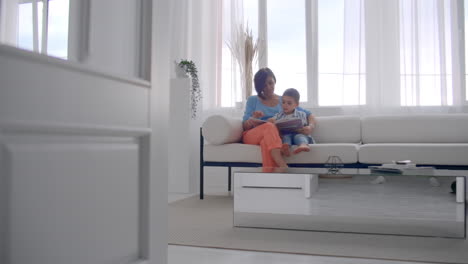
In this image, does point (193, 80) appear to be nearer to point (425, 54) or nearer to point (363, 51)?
point (363, 51)

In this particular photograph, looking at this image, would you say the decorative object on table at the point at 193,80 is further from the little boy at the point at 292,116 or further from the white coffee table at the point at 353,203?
the white coffee table at the point at 353,203

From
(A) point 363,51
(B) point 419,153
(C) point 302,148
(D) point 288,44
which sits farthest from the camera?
(D) point 288,44

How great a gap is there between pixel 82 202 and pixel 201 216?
1.96m

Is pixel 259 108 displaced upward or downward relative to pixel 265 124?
upward

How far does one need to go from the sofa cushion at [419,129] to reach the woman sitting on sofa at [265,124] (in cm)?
62

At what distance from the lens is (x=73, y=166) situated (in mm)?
749

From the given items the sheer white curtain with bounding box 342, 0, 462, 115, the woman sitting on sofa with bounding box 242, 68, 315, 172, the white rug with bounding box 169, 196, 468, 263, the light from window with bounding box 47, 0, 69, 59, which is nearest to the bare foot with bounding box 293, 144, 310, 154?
the woman sitting on sofa with bounding box 242, 68, 315, 172

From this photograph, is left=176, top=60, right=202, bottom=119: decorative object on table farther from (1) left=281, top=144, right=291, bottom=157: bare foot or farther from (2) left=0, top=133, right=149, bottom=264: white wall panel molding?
(2) left=0, top=133, right=149, bottom=264: white wall panel molding

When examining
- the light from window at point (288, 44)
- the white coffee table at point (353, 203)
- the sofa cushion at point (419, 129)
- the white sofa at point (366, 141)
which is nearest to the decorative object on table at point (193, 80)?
the white sofa at point (366, 141)

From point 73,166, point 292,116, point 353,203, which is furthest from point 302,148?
point 73,166

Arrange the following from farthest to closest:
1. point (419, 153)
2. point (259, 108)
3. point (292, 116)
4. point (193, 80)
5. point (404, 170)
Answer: point (193, 80)
point (259, 108)
point (292, 116)
point (419, 153)
point (404, 170)

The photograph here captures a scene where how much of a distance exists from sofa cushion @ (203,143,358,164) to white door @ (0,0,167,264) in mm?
2474

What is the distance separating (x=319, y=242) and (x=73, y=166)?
1439 millimetres

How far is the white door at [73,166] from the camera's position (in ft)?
2.06
